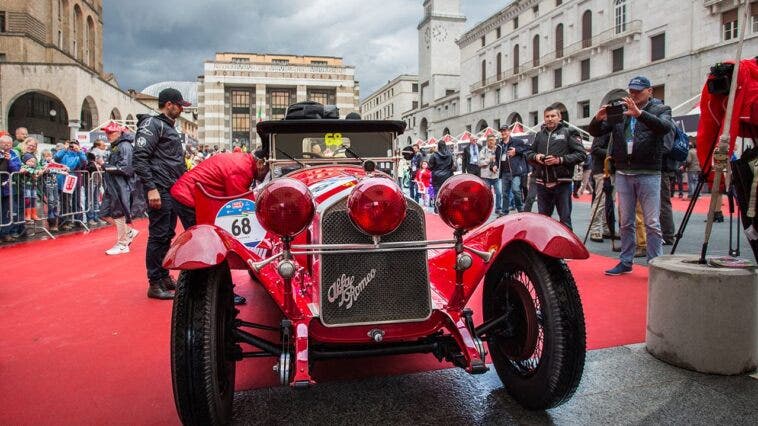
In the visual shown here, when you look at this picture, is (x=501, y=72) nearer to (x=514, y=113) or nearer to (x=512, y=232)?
(x=514, y=113)

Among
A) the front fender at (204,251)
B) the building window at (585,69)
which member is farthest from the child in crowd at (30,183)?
the building window at (585,69)

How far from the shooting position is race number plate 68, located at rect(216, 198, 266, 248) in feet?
12.6

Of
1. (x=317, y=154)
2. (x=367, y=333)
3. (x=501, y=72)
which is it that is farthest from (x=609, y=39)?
(x=367, y=333)

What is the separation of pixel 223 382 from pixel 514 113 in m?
44.6

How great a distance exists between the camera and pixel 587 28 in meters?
35.5

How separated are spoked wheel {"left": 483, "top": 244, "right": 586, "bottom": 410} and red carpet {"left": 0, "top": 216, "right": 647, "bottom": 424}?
2.01 ft

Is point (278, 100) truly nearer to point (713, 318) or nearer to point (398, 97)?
point (398, 97)

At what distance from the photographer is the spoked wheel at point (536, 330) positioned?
204 centimetres

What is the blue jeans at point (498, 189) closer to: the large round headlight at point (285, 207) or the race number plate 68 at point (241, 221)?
the race number plate 68 at point (241, 221)

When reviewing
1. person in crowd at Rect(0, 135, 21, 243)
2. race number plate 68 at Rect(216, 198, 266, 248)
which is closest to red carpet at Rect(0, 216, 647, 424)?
→ race number plate 68 at Rect(216, 198, 266, 248)

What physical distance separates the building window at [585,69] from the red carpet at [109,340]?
3387cm

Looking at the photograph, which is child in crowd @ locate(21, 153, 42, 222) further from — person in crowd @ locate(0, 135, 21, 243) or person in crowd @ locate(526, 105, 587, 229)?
person in crowd @ locate(526, 105, 587, 229)

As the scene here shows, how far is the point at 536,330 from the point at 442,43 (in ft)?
213

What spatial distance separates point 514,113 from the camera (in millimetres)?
43656
